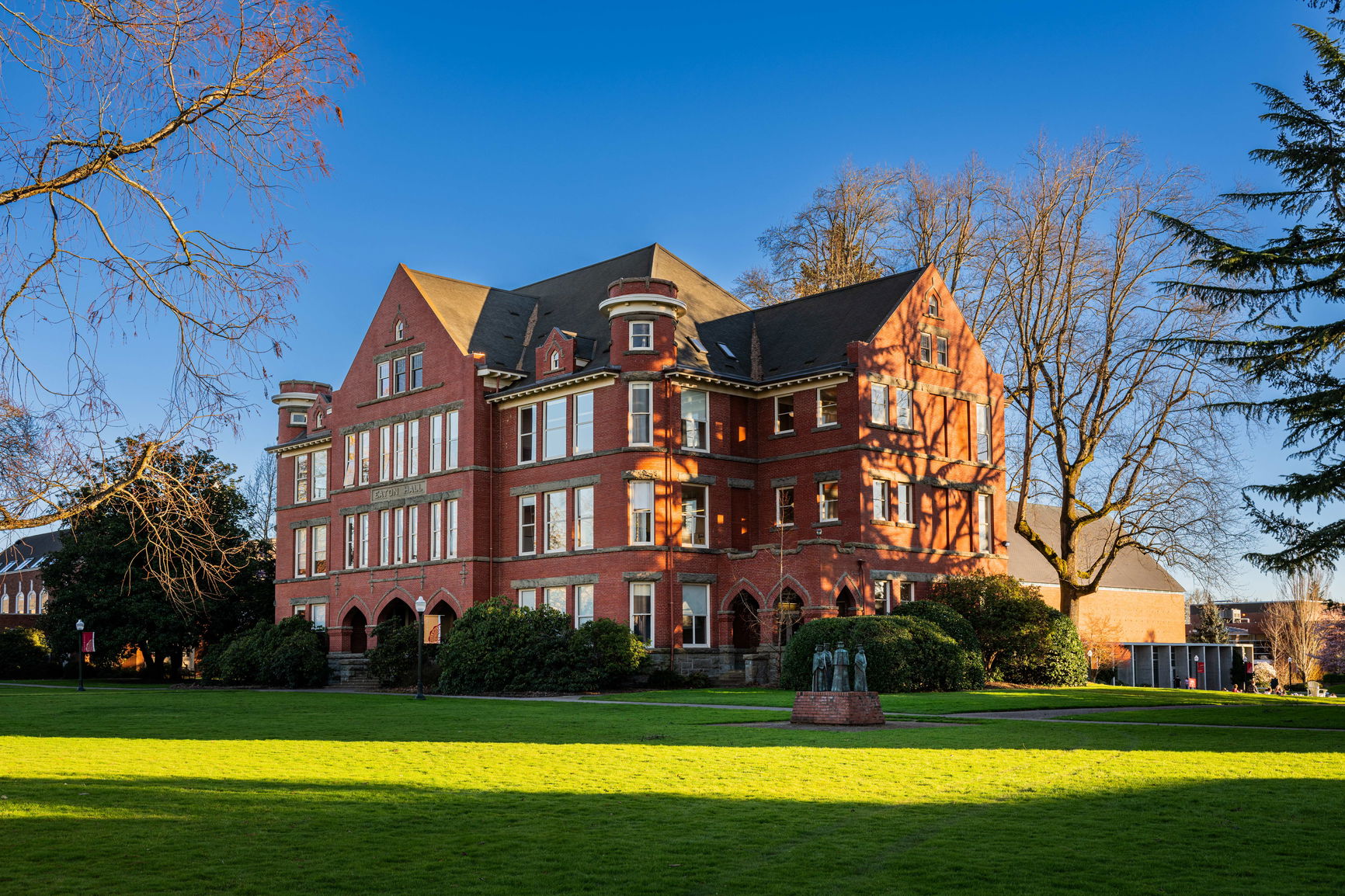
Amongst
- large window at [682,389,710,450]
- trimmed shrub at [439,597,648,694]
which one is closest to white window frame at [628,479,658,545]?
large window at [682,389,710,450]

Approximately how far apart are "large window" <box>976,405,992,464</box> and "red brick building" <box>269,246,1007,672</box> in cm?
10

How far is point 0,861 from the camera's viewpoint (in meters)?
9.85

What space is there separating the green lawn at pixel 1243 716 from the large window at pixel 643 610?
18.3 metres

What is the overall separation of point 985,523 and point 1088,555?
22208 mm

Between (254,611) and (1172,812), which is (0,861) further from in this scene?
(254,611)

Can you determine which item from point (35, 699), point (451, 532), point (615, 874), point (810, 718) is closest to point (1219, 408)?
point (810, 718)

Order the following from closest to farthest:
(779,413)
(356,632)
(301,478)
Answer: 1. (779,413)
2. (356,632)
3. (301,478)

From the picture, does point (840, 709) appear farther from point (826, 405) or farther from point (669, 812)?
point (826, 405)

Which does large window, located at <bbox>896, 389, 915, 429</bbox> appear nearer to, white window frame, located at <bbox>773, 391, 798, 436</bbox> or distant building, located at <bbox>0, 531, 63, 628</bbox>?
white window frame, located at <bbox>773, 391, 798, 436</bbox>

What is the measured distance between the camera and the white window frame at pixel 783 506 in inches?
1822

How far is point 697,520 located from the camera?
151 ft

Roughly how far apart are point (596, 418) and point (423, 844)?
3500 cm

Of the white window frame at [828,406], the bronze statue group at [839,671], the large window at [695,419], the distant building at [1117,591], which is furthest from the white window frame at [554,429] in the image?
the distant building at [1117,591]

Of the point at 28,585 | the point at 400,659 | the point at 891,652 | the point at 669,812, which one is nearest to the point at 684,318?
the point at 400,659
